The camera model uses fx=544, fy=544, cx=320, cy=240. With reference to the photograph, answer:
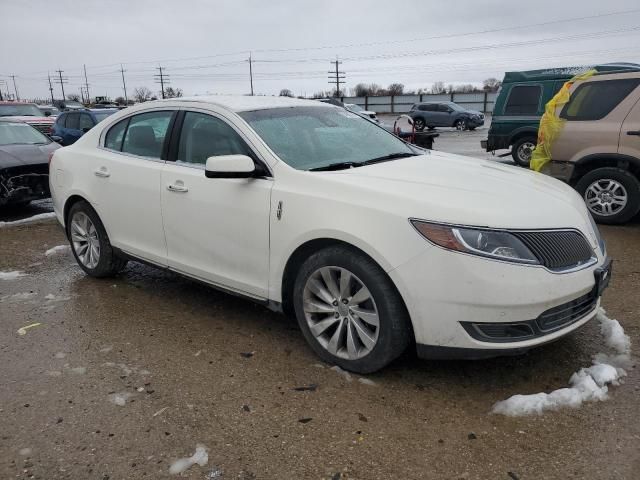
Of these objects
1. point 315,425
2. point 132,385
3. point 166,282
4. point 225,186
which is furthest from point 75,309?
point 315,425

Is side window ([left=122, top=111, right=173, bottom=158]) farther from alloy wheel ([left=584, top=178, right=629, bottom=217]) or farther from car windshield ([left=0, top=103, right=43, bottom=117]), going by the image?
car windshield ([left=0, top=103, right=43, bottom=117])

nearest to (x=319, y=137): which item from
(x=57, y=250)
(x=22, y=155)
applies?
(x=57, y=250)

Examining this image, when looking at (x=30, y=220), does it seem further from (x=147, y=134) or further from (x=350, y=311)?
(x=350, y=311)

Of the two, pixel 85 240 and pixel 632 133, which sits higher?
pixel 632 133

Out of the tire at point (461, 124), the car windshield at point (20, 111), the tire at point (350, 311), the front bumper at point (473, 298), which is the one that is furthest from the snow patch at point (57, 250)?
the tire at point (461, 124)

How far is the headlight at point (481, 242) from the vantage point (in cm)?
274

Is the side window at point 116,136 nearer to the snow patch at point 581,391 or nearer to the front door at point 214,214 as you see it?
the front door at point 214,214

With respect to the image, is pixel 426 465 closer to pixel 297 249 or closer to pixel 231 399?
pixel 231 399

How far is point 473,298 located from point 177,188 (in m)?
2.28

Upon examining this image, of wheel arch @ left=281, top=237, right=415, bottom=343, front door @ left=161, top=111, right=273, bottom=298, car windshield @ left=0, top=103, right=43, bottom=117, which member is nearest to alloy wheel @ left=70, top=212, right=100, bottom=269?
front door @ left=161, top=111, right=273, bottom=298

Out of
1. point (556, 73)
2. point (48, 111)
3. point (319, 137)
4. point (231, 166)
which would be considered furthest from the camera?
point (48, 111)

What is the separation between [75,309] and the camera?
4.45 m

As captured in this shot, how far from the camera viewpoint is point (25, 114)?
16.9 meters

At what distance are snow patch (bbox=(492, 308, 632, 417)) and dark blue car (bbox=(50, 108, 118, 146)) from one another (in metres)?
13.3
